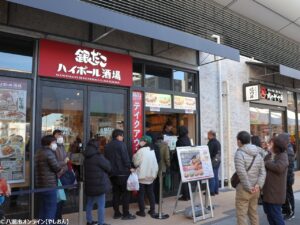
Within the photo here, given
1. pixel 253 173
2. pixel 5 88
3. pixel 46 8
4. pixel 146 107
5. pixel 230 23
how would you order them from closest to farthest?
pixel 253 173 → pixel 46 8 → pixel 5 88 → pixel 146 107 → pixel 230 23

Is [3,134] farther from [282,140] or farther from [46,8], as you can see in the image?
[282,140]

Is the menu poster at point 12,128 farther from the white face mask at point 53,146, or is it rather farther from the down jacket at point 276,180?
the down jacket at point 276,180

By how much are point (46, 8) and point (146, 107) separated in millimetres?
3910

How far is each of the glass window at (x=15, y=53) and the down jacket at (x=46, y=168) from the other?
214 cm

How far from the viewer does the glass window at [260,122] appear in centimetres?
1222

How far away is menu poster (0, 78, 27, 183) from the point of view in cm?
635

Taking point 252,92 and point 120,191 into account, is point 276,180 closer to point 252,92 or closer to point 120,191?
point 120,191

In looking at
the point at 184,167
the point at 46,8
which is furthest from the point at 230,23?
the point at 46,8

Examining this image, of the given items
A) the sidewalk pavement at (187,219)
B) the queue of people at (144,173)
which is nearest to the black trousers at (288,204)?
the queue of people at (144,173)

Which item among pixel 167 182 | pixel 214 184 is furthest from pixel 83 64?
pixel 214 184

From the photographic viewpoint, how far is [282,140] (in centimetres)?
527

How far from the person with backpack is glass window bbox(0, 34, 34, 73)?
170 inches

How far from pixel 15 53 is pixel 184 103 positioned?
15.6 feet

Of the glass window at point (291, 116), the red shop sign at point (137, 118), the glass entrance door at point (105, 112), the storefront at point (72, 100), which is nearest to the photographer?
the storefront at point (72, 100)
